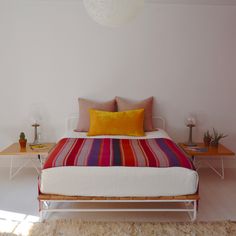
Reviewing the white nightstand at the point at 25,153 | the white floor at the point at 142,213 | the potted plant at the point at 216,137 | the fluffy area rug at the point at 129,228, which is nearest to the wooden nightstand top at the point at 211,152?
the potted plant at the point at 216,137

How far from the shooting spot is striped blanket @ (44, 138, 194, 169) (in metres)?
2.50

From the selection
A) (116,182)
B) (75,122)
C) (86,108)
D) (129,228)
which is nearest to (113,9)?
(116,182)

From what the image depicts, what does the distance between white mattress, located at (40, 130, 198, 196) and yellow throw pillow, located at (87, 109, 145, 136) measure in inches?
45.9

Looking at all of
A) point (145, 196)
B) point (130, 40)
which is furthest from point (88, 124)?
point (145, 196)

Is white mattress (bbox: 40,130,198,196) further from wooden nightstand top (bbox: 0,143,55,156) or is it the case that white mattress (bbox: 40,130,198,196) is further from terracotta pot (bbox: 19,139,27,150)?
terracotta pot (bbox: 19,139,27,150)

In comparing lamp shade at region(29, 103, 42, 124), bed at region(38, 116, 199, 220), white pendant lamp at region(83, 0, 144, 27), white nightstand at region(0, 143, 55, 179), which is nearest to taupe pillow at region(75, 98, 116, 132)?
white nightstand at region(0, 143, 55, 179)

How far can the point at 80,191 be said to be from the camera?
2426mm

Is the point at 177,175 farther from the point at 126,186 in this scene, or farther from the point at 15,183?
the point at 15,183

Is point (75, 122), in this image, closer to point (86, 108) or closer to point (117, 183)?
point (86, 108)

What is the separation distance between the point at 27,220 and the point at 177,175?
146 centimetres

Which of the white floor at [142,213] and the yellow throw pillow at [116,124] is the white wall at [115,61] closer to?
the yellow throw pillow at [116,124]

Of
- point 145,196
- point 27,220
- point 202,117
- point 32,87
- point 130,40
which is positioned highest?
point 130,40

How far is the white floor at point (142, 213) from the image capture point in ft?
8.64

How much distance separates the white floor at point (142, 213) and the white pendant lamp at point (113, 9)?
6.08ft
